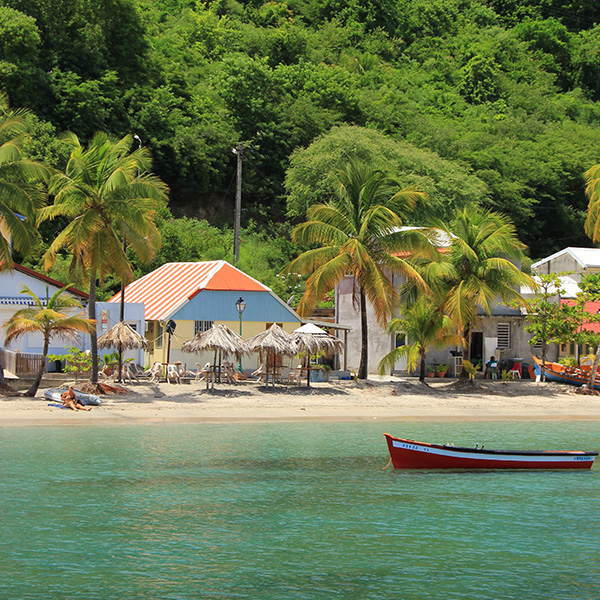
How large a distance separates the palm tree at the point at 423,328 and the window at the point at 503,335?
582 cm

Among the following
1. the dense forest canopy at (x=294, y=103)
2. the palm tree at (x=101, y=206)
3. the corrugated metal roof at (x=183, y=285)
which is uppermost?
the dense forest canopy at (x=294, y=103)

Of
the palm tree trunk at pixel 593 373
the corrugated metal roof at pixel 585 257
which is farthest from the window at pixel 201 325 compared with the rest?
the corrugated metal roof at pixel 585 257

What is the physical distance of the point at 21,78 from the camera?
50719 millimetres

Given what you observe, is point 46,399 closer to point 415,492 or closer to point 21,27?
point 415,492

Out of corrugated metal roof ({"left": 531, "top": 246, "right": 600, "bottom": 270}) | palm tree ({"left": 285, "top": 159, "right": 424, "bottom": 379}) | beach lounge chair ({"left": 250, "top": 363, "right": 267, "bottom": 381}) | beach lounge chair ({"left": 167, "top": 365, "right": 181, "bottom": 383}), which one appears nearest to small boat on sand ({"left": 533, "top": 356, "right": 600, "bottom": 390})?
corrugated metal roof ({"left": 531, "top": 246, "right": 600, "bottom": 270})

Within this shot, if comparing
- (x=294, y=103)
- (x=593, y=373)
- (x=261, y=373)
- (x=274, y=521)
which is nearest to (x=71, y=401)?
(x=261, y=373)

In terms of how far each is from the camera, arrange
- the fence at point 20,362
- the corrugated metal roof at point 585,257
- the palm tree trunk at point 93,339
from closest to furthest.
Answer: the palm tree trunk at point 93,339 < the fence at point 20,362 < the corrugated metal roof at point 585,257

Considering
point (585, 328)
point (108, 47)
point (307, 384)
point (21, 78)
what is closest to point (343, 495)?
point (307, 384)

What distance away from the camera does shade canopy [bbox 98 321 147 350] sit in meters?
31.0

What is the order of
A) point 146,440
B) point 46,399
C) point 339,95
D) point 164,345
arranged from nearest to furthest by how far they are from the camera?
point 146,440, point 46,399, point 164,345, point 339,95

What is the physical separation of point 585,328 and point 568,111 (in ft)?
157

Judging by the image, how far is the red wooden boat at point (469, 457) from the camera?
20891 millimetres

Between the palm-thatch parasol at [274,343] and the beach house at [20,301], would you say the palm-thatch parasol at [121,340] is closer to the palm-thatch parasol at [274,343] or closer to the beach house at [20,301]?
the beach house at [20,301]

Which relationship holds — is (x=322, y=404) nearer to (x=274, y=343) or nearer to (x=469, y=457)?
(x=274, y=343)
